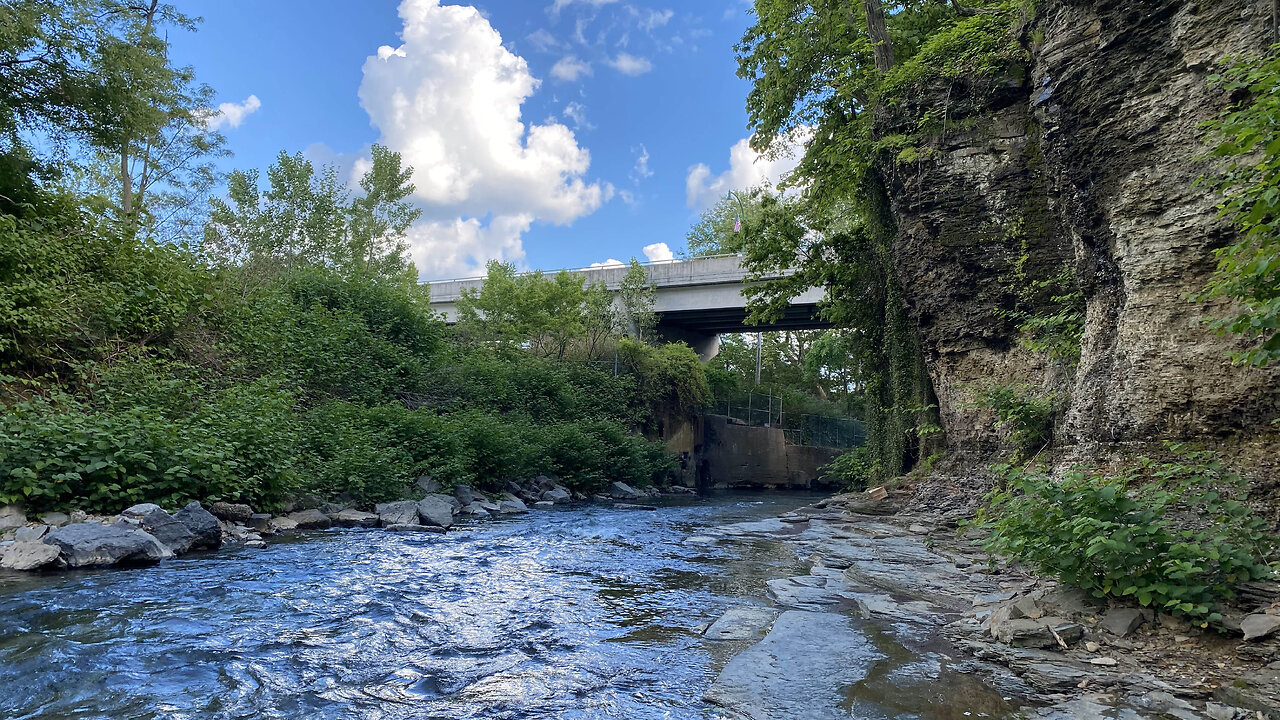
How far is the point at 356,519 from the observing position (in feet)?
35.0

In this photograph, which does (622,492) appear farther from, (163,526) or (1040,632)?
(1040,632)

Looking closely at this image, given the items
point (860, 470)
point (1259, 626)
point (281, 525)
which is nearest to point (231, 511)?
point (281, 525)

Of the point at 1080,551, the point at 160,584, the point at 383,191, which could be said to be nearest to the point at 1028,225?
the point at 1080,551

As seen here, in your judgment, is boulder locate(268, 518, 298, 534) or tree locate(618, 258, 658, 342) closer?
boulder locate(268, 518, 298, 534)

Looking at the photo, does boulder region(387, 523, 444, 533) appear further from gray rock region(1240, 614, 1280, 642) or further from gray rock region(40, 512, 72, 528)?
gray rock region(1240, 614, 1280, 642)

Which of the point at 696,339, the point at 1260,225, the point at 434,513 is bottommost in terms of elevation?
the point at 434,513

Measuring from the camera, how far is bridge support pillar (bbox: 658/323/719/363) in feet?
117

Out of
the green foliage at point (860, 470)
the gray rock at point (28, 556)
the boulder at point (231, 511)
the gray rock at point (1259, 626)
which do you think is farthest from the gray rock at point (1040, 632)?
the green foliage at point (860, 470)

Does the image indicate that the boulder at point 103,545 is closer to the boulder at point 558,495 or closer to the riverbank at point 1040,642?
the riverbank at point 1040,642

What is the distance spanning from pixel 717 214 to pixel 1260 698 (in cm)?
5094

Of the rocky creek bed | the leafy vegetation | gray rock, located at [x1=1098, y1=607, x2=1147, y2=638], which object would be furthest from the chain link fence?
gray rock, located at [x1=1098, y1=607, x2=1147, y2=638]

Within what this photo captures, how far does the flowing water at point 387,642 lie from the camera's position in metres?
3.52

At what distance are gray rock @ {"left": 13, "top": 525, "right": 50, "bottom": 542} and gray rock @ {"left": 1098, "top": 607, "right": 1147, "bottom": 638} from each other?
846 centimetres

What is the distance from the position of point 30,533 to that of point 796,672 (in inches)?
280
